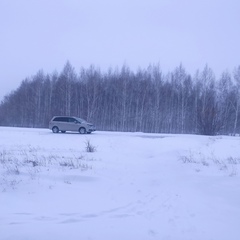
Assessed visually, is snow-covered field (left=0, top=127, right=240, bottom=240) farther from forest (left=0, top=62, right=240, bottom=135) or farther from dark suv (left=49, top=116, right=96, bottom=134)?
forest (left=0, top=62, right=240, bottom=135)

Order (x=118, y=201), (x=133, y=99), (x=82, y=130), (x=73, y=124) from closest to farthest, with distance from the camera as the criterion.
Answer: (x=118, y=201) → (x=82, y=130) → (x=73, y=124) → (x=133, y=99)

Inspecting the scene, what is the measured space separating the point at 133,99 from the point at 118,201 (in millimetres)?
41443

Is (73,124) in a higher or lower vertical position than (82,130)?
higher

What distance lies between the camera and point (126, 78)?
50562 millimetres

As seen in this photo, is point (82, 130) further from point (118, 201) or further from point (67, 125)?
point (118, 201)

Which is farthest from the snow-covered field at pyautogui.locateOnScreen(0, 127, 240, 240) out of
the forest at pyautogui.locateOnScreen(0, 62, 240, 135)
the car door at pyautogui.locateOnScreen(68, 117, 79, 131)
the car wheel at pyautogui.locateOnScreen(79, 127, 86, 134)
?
the forest at pyautogui.locateOnScreen(0, 62, 240, 135)

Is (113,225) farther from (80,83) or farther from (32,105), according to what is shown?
(32,105)

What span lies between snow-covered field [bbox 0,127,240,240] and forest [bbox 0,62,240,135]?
116ft

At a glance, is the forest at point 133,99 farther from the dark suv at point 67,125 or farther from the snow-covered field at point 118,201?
the snow-covered field at point 118,201

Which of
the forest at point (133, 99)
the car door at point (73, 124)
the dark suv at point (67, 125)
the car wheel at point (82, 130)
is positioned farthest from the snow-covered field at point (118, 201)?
the forest at point (133, 99)

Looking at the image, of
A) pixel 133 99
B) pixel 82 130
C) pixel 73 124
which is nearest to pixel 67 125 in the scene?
pixel 73 124

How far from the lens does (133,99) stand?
1873 inches

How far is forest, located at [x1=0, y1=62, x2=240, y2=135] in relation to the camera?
46.2 metres

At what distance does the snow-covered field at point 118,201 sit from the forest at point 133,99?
35388mm
